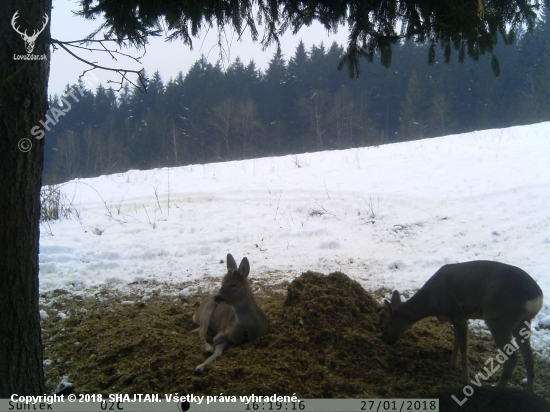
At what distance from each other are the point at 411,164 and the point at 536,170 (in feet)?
12.6

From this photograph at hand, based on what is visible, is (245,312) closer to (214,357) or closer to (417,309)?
(214,357)

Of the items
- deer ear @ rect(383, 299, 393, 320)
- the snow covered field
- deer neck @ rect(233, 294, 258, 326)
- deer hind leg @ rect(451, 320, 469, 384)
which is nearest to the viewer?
deer hind leg @ rect(451, 320, 469, 384)

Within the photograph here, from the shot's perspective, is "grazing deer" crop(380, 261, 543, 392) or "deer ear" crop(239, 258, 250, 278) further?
"deer ear" crop(239, 258, 250, 278)

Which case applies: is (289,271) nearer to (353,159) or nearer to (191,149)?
(353,159)

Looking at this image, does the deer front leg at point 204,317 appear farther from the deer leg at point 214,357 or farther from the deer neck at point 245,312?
the deer neck at point 245,312

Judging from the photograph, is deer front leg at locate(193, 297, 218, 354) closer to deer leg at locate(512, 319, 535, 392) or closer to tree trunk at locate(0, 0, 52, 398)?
tree trunk at locate(0, 0, 52, 398)

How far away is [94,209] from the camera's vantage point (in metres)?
11.0

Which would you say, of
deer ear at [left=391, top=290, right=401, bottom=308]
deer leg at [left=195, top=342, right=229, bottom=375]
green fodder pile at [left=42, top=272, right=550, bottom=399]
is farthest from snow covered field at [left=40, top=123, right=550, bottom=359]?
deer leg at [left=195, top=342, right=229, bottom=375]

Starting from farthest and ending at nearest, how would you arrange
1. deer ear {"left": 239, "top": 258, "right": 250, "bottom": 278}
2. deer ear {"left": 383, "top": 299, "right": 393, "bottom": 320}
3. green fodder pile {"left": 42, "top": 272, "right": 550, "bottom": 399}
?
deer ear {"left": 239, "top": 258, "right": 250, "bottom": 278} → deer ear {"left": 383, "top": 299, "right": 393, "bottom": 320} → green fodder pile {"left": 42, "top": 272, "right": 550, "bottom": 399}

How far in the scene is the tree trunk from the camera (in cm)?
263

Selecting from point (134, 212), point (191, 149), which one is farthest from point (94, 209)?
point (191, 149)

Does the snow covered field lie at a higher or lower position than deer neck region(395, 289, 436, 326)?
higher

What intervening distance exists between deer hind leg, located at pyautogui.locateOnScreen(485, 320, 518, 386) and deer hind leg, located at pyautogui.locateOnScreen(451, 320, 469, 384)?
28cm

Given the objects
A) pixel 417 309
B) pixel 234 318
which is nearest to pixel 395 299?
pixel 417 309
